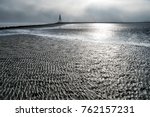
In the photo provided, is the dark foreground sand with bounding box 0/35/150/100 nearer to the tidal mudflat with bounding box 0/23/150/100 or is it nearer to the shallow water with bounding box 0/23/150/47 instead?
the tidal mudflat with bounding box 0/23/150/100

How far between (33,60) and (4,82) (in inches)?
210

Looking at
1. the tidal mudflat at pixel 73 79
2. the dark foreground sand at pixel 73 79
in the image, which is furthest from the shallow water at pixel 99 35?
the tidal mudflat at pixel 73 79

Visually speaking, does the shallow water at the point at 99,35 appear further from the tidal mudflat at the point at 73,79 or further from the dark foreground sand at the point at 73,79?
the tidal mudflat at the point at 73,79

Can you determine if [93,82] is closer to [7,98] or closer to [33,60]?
[7,98]

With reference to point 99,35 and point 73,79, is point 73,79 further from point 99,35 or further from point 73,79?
point 99,35

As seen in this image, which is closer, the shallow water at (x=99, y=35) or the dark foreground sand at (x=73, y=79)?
the dark foreground sand at (x=73, y=79)

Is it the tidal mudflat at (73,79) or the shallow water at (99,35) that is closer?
the tidal mudflat at (73,79)

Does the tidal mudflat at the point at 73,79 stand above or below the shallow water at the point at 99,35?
below

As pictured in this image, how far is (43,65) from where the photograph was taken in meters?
14.7

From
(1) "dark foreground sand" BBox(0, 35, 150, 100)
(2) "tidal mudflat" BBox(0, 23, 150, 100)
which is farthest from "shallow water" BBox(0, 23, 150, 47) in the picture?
(2) "tidal mudflat" BBox(0, 23, 150, 100)

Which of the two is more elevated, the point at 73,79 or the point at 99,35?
the point at 99,35

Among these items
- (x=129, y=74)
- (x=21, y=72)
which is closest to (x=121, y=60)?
(x=129, y=74)

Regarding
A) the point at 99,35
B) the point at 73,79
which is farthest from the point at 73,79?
the point at 99,35

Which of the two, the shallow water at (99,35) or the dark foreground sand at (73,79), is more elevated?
the shallow water at (99,35)
